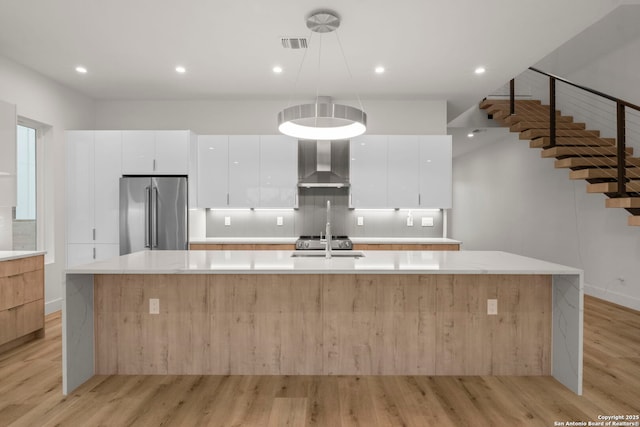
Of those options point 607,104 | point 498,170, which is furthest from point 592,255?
point 498,170

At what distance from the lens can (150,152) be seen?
4.73 metres

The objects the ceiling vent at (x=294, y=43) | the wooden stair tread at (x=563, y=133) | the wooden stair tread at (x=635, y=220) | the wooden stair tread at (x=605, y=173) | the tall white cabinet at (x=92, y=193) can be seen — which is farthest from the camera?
the wooden stair tread at (x=563, y=133)

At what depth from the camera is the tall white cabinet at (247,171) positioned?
5.04 metres

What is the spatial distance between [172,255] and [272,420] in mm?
1594

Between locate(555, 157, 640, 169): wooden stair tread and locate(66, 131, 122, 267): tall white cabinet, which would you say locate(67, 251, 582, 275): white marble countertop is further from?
locate(555, 157, 640, 169): wooden stair tread

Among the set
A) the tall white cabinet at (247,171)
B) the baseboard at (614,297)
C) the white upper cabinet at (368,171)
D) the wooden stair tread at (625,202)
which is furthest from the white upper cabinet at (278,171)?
the baseboard at (614,297)

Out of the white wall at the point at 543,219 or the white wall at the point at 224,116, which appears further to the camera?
the white wall at the point at 224,116

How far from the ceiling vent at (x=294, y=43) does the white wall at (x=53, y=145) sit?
3.06 metres

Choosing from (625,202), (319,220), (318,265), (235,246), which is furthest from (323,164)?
(625,202)

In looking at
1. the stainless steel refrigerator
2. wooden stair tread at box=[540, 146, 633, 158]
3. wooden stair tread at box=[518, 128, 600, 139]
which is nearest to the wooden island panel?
the stainless steel refrigerator

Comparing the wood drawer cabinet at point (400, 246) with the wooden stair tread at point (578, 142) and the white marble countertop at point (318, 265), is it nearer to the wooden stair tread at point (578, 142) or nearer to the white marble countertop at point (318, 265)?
the white marble countertop at point (318, 265)

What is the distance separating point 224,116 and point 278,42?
84.1 inches

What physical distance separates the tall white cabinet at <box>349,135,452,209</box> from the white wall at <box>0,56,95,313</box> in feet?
12.6

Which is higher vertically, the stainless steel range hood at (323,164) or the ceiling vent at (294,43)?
the ceiling vent at (294,43)
